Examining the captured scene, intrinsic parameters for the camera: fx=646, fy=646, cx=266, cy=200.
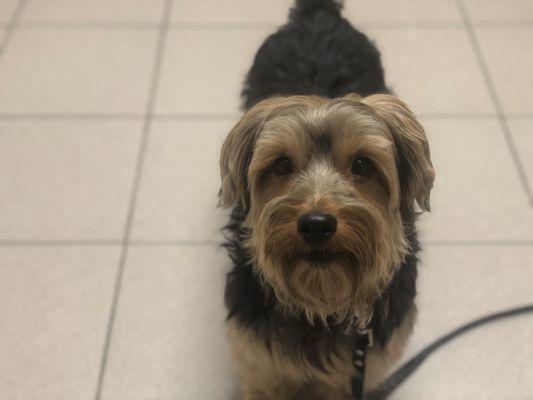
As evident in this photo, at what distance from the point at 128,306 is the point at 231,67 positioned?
43.8 inches

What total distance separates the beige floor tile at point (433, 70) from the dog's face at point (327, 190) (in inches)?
45.2

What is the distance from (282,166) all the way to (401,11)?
5.82 feet

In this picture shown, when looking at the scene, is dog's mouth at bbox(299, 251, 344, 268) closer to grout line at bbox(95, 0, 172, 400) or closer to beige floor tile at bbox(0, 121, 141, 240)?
grout line at bbox(95, 0, 172, 400)

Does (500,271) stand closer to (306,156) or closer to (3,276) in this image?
(306,156)

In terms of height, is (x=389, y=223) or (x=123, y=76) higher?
(x=123, y=76)

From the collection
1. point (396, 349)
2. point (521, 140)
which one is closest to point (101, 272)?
point (396, 349)

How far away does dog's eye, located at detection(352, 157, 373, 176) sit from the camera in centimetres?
123

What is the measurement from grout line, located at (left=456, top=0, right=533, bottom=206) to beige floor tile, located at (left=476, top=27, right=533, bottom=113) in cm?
2

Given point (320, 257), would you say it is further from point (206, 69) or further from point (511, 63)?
point (511, 63)

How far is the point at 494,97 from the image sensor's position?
2381 millimetres

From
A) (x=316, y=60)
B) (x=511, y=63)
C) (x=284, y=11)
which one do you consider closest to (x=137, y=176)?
(x=316, y=60)

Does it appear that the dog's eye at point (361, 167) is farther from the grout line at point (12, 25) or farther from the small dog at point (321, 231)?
the grout line at point (12, 25)

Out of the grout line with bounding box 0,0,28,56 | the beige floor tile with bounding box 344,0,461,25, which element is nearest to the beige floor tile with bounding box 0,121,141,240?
the grout line with bounding box 0,0,28,56

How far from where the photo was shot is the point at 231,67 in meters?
2.53
